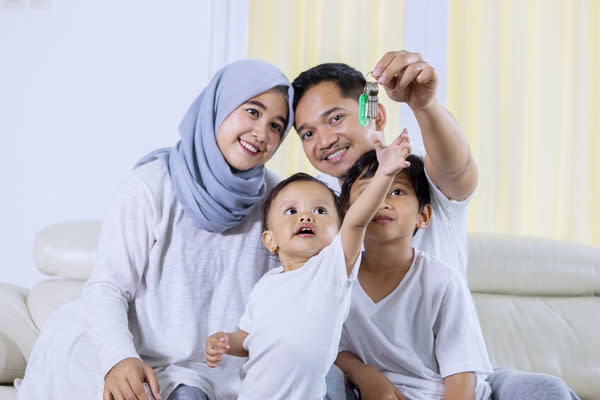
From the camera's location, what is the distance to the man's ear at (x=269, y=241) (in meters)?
1.37

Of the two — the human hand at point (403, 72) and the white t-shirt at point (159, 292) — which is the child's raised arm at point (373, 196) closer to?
the human hand at point (403, 72)

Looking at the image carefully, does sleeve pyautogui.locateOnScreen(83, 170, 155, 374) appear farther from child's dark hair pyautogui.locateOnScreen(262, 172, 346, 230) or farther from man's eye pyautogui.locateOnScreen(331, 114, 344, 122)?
man's eye pyautogui.locateOnScreen(331, 114, 344, 122)

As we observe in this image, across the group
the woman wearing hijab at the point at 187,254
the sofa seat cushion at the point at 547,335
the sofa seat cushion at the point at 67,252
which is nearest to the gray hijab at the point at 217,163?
the woman wearing hijab at the point at 187,254

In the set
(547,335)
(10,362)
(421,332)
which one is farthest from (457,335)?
(10,362)

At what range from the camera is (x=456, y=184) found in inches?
52.8

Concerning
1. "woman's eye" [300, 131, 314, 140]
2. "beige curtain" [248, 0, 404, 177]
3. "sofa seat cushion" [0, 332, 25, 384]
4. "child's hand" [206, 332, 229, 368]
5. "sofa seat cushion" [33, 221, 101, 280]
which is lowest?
"sofa seat cushion" [0, 332, 25, 384]

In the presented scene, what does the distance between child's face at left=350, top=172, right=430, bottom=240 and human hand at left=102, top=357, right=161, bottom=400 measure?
1.75ft

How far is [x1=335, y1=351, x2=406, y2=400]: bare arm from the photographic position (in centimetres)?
121

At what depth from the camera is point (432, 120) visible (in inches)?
48.9

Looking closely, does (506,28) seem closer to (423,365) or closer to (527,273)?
(527,273)

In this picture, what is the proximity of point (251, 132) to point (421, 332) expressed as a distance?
0.60 m

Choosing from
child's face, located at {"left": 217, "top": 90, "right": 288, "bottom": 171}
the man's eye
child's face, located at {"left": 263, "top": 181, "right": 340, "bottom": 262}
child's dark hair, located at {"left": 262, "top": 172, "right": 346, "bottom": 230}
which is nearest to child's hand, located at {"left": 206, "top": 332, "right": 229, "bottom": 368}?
child's face, located at {"left": 263, "top": 181, "right": 340, "bottom": 262}

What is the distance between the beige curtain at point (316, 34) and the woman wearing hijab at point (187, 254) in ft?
4.76

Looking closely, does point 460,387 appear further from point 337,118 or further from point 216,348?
point 337,118
